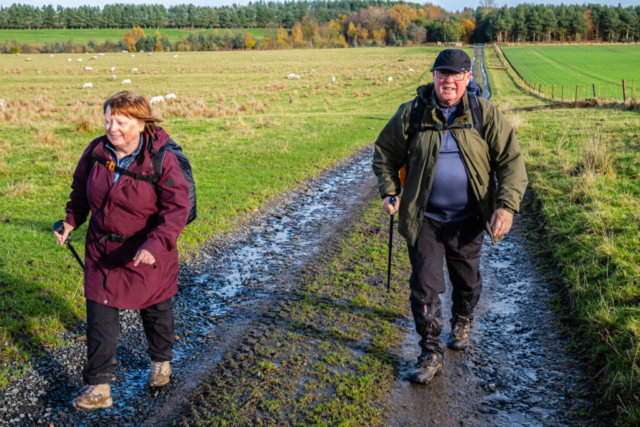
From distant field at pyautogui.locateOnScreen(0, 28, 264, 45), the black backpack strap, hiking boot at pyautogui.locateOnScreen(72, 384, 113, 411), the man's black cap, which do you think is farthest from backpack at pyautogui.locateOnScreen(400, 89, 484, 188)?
distant field at pyautogui.locateOnScreen(0, 28, 264, 45)

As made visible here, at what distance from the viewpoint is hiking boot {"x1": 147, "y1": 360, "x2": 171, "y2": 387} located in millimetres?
4215

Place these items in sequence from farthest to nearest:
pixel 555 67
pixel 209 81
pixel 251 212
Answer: pixel 555 67 < pixel 209 81 < pixel 251 212

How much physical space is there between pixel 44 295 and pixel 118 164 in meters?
2.72

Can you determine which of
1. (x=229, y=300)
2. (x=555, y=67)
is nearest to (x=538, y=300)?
(x=229, y=300)

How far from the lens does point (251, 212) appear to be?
378 inches

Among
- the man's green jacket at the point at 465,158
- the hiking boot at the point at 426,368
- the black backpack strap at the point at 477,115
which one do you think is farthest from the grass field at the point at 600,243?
the black backpack strap at the point at 477,115

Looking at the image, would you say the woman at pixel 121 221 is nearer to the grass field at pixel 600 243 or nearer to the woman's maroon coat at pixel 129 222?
the woman's maroon coat at pixel 129 222

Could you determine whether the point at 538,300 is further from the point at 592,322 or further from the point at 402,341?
the point at 402,341

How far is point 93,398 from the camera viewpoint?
12.7 feet

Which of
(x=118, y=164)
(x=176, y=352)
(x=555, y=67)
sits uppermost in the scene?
(x=555, y=67)

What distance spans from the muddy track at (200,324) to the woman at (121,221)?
0.34 meters

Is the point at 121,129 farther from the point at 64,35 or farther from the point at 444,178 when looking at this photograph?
the point at 64,35

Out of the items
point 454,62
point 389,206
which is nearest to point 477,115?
point 454,62

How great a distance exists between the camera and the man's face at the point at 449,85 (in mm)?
4043
